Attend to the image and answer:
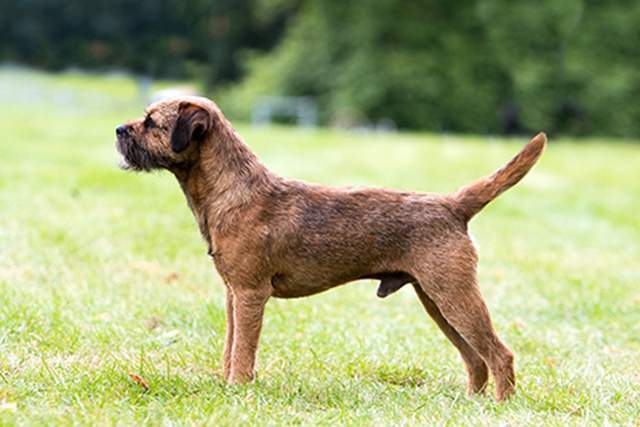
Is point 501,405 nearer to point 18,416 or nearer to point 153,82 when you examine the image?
point 18,416

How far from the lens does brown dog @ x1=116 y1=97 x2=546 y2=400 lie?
4.50 meters

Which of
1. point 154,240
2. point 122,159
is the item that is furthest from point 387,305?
point 122,159

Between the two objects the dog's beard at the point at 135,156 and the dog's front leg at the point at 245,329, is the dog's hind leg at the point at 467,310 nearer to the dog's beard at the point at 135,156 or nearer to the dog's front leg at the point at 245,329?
the dog's front leg at the point at 245,329

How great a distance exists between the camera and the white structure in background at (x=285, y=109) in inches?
1612

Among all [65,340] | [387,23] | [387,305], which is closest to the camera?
[65,340]

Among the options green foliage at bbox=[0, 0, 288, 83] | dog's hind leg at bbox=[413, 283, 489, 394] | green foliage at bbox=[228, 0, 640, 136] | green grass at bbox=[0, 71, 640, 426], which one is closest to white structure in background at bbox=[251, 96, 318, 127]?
green foliage at bbox=[228, 0, 640, 136]

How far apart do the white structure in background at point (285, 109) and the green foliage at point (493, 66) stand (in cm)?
126

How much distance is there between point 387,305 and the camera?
725cm

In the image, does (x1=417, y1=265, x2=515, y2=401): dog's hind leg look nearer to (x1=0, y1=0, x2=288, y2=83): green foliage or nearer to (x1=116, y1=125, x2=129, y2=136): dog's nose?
(x1=116, y1=125, x2=129, y2=136): dog's nose

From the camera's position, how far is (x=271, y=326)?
241 inches

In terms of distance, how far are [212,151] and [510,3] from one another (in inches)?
1474

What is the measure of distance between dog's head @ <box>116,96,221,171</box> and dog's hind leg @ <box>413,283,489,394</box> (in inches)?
56.5

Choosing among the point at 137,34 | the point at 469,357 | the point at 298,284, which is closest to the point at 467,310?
the point at 469,357

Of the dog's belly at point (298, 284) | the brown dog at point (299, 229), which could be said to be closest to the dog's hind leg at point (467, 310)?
the brown dog at point (299, 229)
